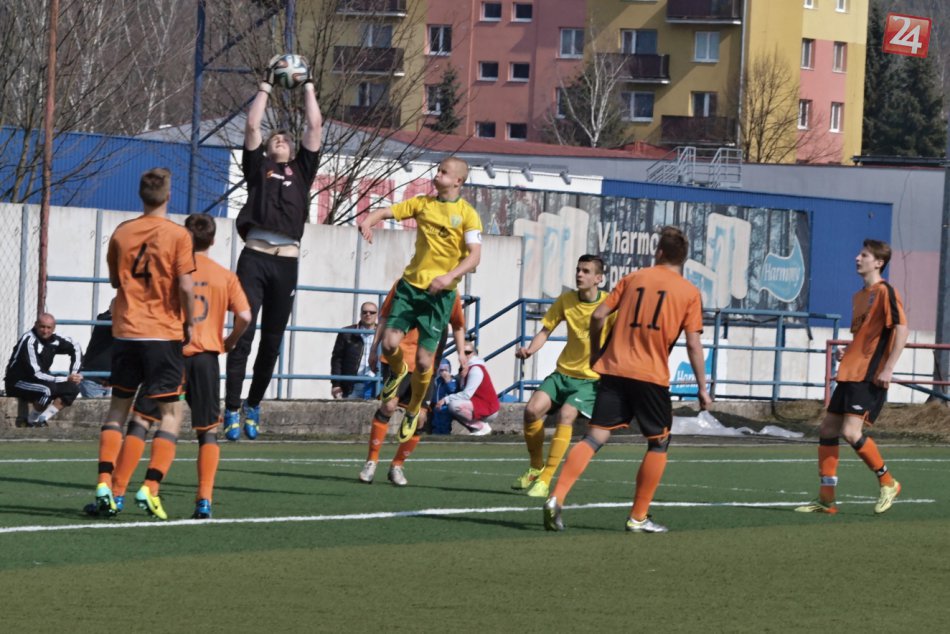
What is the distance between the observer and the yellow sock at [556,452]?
12086 millimetres

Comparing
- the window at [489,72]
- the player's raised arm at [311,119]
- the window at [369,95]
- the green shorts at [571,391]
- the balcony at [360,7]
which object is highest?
the window at [489,72]

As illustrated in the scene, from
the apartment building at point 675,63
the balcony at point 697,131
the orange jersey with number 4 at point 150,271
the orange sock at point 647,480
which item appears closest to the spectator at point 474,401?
the orange sock at point 647,480

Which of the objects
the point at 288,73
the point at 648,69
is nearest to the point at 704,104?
the point at 648,69

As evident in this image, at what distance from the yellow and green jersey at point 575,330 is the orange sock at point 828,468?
1711 mm

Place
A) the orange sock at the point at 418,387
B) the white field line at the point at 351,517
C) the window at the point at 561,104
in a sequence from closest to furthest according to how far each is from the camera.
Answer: the white field line at the point at 351,517, the orange sock at the point at 418,387, the window at the point at 561,104

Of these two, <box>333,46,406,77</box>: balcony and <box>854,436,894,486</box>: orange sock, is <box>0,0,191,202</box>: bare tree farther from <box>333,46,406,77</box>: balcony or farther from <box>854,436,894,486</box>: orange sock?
<box>854,436,894,486</box>: orange sock

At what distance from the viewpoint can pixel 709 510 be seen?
37.8ft

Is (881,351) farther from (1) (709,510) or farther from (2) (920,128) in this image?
(2) (920,128)

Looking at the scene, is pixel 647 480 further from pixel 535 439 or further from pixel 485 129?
pixel 485 129

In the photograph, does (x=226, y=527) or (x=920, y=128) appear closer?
(x=226, y=527)

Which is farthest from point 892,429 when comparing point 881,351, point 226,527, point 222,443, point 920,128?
point 920,128

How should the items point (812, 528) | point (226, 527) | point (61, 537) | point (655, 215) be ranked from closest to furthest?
point (61, 537)
point (226, 527)
point (812, 528)
point (655, 215)

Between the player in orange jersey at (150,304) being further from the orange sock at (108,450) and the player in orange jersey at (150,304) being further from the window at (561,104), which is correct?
the window at (561,104)

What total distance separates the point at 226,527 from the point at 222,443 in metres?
6.91
